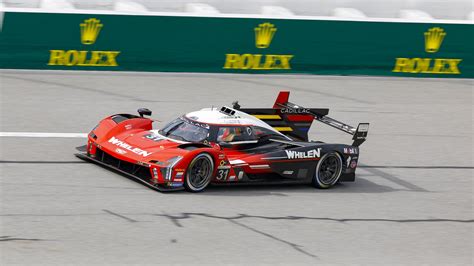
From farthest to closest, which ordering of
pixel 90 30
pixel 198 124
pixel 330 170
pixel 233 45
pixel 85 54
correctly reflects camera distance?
pixel 233 45, pixel 85 54, pixel 90 30, pixel 330 170, pixel 198 124

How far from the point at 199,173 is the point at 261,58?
1003cm

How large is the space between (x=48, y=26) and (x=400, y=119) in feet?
26.7

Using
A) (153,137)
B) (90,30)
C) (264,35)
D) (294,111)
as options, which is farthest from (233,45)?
(153,137)

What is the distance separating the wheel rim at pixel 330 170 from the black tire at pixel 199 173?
1932 mm

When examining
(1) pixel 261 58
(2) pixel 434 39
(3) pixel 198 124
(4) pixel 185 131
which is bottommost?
(4) pixel 185 131

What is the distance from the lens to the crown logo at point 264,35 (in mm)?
21391

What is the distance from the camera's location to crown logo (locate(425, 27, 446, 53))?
22344 millimetres

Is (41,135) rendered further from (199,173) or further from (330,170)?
(330,170)

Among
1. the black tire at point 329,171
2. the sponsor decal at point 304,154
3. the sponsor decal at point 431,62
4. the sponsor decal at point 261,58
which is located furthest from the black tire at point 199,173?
the sponsor decal at point 431,62

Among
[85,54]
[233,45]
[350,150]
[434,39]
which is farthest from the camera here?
[434,39]

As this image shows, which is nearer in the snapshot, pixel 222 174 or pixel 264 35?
pixel 222 174

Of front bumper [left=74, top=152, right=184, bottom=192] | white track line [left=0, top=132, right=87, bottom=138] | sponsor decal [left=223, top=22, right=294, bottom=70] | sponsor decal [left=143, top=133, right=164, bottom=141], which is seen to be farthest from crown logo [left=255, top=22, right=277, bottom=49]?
sponsor decal [left=143, top=133, right=164, bottom=141]

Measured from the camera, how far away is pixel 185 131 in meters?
A: 12.9

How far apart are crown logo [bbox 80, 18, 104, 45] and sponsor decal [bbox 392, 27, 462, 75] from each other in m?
7.51
